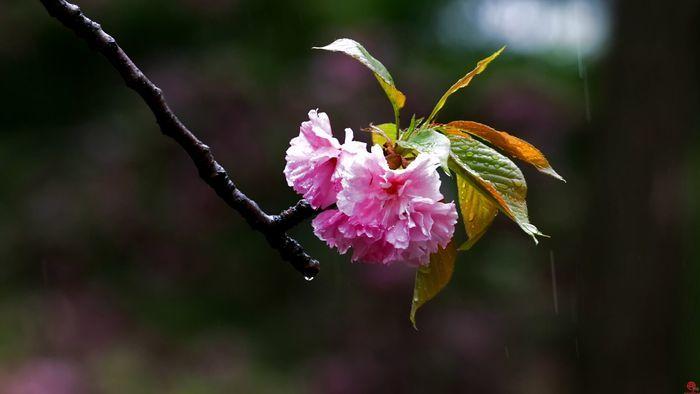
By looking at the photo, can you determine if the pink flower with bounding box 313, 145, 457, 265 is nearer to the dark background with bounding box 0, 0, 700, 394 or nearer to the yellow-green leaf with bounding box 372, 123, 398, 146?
the yellow-green leaf with bounding box 372, 123, 398, 146

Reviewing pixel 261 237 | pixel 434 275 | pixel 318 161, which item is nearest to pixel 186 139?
pixel 318 161

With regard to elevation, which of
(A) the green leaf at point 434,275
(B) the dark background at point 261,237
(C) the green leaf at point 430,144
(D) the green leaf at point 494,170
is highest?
(C) the green leaf at point 430,144

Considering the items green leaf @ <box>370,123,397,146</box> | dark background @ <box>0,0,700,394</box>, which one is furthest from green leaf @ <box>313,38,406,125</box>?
dark background @ <box>0,0,700,394</box>

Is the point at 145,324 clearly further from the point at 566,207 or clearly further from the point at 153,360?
the point at 566,207

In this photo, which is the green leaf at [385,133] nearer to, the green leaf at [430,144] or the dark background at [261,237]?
the green leaf at [430,144]

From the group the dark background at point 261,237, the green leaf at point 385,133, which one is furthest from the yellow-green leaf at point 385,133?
Answer: the dark background at point 261,237

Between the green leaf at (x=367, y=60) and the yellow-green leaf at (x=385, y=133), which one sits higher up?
the green leaf at (x=367, y=60)
